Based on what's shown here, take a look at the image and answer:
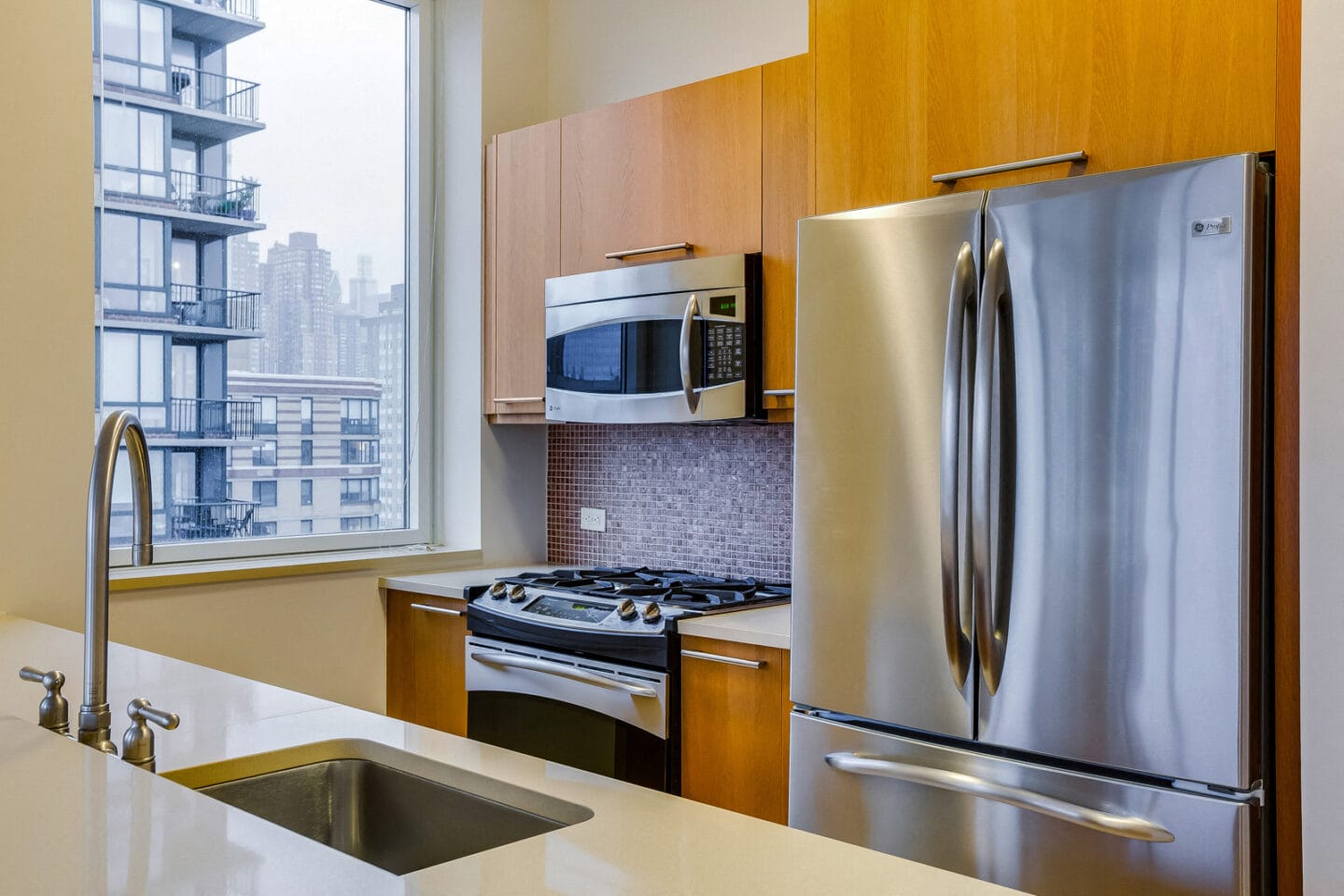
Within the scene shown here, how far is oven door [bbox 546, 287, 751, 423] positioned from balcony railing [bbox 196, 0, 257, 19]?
4.04ft

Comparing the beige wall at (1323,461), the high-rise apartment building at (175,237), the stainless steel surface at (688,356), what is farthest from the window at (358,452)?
the beige wall at (1323,461)

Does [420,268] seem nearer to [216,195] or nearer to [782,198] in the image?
[216,195]

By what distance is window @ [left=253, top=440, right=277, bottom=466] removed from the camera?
10.7ft

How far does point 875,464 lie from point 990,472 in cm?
25

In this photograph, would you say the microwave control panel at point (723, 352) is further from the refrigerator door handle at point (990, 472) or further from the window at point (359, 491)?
the window at point (359, 491)

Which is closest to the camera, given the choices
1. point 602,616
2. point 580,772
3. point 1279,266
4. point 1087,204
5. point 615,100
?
point 580,772

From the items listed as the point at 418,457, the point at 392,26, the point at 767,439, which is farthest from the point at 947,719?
the point at 392,26

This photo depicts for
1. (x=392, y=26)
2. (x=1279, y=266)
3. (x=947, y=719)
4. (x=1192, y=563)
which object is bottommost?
(x=947, y=719)

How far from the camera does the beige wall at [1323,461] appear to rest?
1605 millimetres

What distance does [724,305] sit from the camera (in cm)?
278

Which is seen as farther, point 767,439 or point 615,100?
point 615,100

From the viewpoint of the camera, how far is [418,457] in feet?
12.1

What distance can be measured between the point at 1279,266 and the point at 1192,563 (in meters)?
0.47

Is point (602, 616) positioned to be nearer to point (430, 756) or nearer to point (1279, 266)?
point (430, 756)
